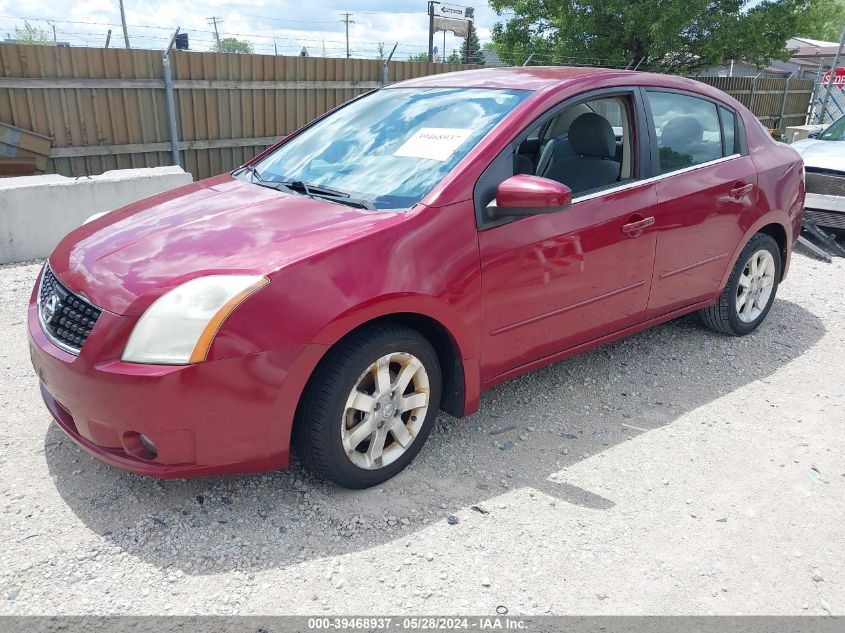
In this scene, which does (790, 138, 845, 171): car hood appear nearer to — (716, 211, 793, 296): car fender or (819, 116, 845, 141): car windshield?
(819, 116, 845, 141): car windshield

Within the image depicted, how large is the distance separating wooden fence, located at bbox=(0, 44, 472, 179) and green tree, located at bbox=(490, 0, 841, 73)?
11.3 m

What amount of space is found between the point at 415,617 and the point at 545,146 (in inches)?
105

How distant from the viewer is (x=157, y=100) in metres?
8.94

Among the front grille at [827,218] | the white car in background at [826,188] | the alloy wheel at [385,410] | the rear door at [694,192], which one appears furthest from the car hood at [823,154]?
the alloy wheel at [385,410]

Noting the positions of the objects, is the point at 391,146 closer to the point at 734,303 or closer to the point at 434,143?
the point at 434,143

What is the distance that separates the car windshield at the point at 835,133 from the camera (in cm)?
869

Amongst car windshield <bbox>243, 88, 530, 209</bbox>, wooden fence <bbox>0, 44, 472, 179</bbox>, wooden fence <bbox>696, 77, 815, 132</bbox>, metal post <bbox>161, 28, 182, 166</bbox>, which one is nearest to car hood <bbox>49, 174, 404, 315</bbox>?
car windshield <bbox>243, 88, 530, 209</bbox>

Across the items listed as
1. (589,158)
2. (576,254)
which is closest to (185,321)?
(576,254)

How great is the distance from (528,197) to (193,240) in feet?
4.56

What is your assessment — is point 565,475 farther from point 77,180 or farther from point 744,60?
point 744,60

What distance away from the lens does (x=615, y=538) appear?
2795 millimetres

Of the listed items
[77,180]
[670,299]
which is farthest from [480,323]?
[77,180]

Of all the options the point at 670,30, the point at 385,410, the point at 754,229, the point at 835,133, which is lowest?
the point at 385,410

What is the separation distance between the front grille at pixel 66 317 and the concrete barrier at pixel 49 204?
147 inches
